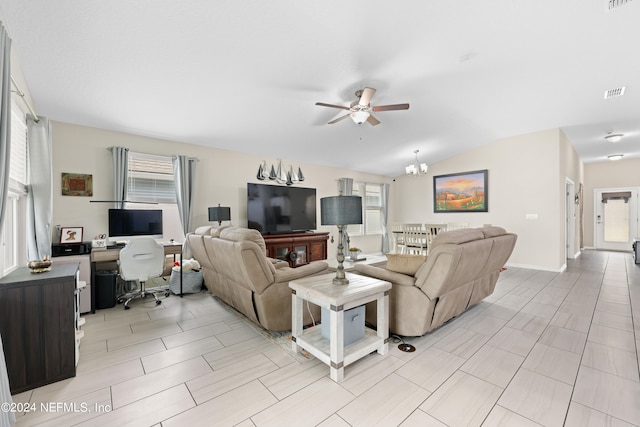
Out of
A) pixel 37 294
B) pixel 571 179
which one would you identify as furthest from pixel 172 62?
pixel 571 179

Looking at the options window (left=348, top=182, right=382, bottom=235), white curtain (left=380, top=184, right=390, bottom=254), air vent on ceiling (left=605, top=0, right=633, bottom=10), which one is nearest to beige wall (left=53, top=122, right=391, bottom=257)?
window (left=348, top=182, right=382, bottom=235)

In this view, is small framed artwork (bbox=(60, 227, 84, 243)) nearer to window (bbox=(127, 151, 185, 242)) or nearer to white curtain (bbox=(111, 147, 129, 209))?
white curtain (bbox=(111, 147, 129, 209))

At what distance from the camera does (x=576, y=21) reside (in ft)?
8.34

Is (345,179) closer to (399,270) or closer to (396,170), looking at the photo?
(396,170)

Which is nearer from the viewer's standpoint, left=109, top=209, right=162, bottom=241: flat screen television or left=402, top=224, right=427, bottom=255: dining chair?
left=109, top=209, right=162, bottom=241: flat screen television

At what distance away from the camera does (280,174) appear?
5484 mm

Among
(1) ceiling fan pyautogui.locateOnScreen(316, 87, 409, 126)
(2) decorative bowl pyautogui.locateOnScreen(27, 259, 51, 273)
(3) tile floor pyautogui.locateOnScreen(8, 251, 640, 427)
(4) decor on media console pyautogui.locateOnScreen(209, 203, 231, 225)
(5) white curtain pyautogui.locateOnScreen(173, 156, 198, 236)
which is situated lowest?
(3) tile floor pyautogui.locateOnScreen(8, 251, 640, 427)

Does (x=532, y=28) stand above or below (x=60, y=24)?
above

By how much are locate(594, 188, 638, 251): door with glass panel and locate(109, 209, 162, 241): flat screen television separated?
479 inches

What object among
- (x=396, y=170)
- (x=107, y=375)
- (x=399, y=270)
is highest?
(x=396, y=170)

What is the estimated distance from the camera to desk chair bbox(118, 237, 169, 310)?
3.17 meters

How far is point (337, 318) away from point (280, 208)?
3.86m

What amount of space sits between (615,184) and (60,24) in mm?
12640

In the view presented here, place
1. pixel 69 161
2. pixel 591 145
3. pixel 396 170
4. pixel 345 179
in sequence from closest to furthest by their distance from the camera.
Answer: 1. pixel 69 161
2. pixel 591 145
3. pixel 345 179
4. pixel 396 170
